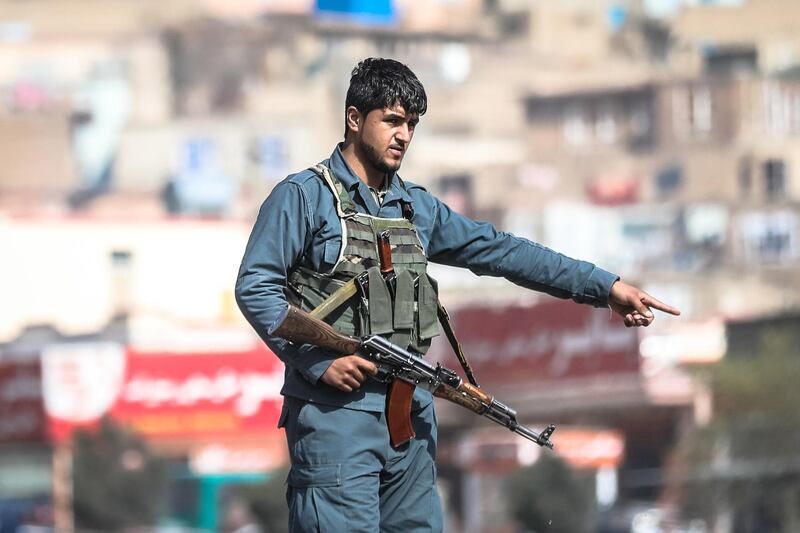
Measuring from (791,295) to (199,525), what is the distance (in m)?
37.5

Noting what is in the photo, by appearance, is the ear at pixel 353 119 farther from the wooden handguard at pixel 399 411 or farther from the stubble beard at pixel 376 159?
the wooden handguard at pixel 399 411

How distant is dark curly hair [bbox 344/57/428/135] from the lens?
572 centimetres

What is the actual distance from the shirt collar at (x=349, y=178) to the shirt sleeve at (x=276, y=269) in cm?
17

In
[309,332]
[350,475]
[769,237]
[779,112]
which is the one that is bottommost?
[350,475]

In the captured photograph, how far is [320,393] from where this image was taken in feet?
18.8

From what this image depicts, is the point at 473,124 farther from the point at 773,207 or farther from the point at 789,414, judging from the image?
the point at 789,414

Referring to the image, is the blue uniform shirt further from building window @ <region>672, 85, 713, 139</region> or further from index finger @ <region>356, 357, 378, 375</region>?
building window @ <region>672, 85, 713, 139</region>

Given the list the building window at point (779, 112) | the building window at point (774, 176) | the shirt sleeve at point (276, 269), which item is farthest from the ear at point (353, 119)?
the building window at point (779, 112)

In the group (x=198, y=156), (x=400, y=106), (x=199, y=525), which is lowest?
(x=199, y=525)

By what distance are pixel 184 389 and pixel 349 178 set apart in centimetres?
5436

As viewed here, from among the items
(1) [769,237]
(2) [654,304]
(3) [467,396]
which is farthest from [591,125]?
(3) [467,396]

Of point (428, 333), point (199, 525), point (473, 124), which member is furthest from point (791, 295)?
point (428, 333)

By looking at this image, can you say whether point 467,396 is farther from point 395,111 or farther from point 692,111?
point 692,111

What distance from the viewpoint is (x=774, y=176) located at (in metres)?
103
